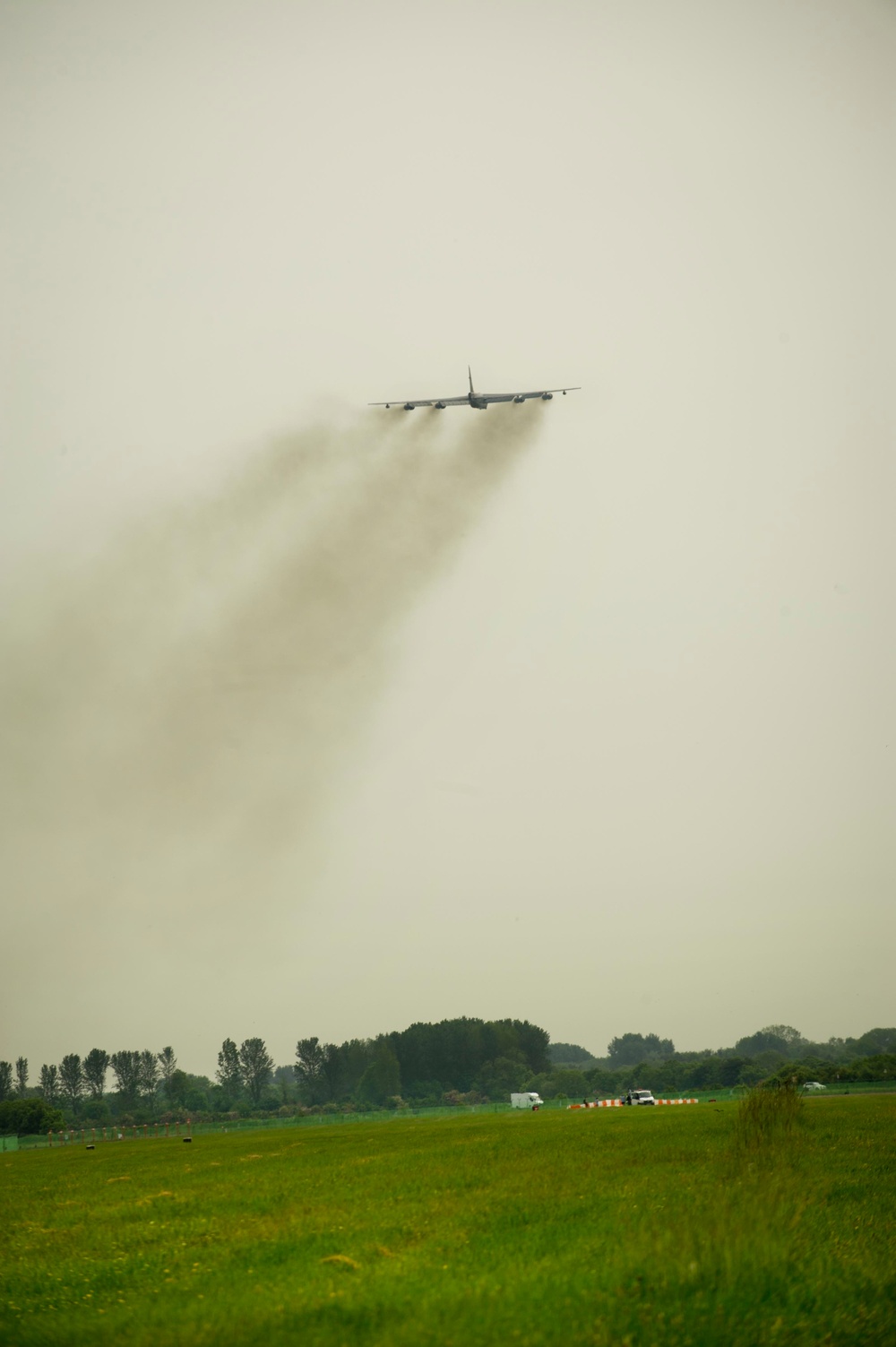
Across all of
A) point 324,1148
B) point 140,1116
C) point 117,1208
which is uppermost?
point 117,1208

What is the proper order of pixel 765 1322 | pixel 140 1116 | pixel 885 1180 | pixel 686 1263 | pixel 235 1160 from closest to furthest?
pixel 765 1322 < pixel 686 1263 < pixel 885 1180 < pixel 235 1160 < pixel 140 1116

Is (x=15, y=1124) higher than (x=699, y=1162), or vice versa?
(x=699, y=1162)

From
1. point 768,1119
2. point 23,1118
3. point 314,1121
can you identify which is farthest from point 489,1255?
point 23,1118

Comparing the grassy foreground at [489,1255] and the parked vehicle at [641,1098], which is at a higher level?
the grassy foreground at [489,1255]

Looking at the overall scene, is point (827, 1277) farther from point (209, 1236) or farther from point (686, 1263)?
point (209, 1236)

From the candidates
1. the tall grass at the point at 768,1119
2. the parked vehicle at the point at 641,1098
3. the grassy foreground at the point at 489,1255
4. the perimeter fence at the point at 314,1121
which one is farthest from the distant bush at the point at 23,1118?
the tall grass at the point at 768,1119

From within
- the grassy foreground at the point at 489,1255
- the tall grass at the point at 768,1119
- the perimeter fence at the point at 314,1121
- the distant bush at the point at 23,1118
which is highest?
the grassy foreground at the point at 489,1255

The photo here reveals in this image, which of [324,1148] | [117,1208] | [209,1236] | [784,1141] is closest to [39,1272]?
[209,1236]

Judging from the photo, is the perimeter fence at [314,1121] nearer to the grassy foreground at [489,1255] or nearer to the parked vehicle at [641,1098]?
the parked vehicle at [641,1098]

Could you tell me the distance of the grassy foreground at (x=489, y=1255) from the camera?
17125mm

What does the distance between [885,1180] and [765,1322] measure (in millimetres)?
16480

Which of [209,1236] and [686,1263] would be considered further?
[209,1236]

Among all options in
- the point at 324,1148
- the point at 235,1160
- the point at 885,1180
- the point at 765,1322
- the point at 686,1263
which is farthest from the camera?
the point at 324,1148

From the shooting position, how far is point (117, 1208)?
33.9m
